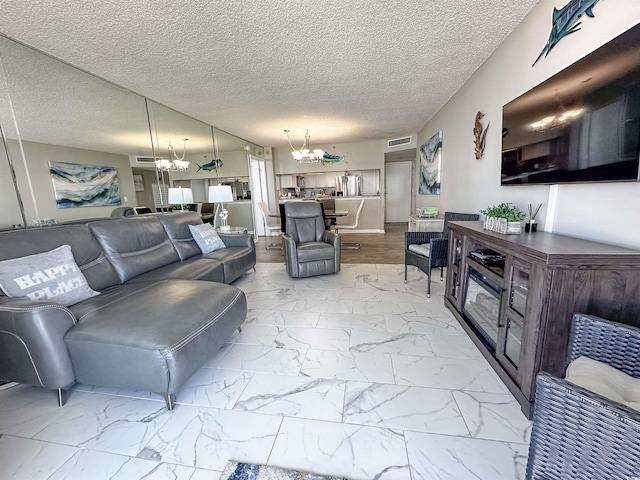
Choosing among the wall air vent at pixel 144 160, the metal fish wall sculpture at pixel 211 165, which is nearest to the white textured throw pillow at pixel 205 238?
the wall air vent at pixel 144 160

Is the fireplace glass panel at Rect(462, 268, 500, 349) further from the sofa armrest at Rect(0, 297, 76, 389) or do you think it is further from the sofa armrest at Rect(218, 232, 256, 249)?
the sofa armrest at Rect(218, 232, 256, 249)

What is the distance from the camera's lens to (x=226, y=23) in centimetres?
207

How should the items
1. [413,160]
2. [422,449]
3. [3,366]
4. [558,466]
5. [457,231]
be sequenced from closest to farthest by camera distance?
1. [558,466]
2. [422,449]
3. [3,366]
4. [457,231]
5. [413,160]

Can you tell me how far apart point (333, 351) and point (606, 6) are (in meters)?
2.52

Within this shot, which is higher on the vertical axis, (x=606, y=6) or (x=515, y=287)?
(x=606, y=6)

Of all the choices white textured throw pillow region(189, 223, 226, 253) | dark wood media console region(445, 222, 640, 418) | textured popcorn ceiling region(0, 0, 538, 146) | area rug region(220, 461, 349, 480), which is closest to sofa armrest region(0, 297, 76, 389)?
area rug region(220, 461, 349, 480)

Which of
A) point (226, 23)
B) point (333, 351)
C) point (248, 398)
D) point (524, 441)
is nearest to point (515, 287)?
point (524, 441)

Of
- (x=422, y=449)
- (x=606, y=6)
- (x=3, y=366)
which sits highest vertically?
(x=606, y=6)

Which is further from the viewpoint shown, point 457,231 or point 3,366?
point 457,231

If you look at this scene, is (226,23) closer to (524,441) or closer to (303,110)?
(303,110)

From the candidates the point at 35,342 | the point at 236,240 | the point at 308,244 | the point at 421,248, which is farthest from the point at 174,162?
the point at 421,248

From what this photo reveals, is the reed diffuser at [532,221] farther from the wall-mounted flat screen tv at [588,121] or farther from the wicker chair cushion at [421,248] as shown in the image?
the wicker chair cushion at [421,248]

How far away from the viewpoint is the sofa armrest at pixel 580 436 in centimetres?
61

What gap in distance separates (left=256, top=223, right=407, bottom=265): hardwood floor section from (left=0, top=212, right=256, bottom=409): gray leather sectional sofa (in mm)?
2684
